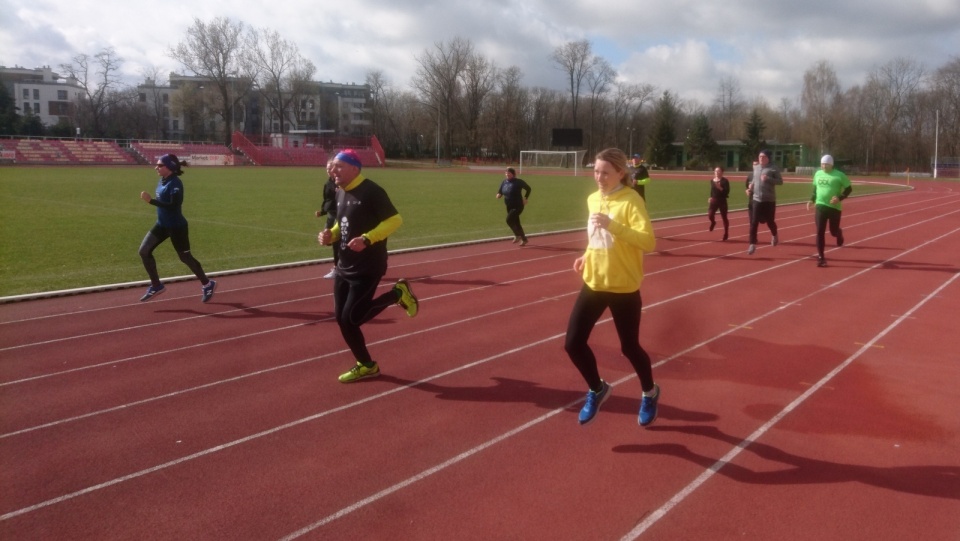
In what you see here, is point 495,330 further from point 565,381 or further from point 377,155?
point 377,155

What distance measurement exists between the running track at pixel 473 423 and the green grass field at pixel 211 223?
2.93 metres

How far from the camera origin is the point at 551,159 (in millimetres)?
72625

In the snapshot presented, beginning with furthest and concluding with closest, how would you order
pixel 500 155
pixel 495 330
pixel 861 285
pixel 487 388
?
pixel 500 155 < pixel 861 285 < pixel 495 330 < pixel 487 388

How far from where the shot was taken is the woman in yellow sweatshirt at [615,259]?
4621mm

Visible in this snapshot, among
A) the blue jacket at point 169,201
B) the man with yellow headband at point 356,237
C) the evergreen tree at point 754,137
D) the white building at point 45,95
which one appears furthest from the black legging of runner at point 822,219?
the white building at point 45,95

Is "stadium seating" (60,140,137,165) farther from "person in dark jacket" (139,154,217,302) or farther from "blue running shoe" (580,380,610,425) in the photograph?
"blue running shoe" (580,380,610,425)

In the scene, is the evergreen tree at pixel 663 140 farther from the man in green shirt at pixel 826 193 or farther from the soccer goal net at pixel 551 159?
the man in green shirt at pixel 826 193

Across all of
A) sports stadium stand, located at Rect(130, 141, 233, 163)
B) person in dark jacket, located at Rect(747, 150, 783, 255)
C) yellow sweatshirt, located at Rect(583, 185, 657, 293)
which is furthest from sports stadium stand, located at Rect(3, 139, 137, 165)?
yellow sweatshirt, located at Rect(583, 185, 657, 293)

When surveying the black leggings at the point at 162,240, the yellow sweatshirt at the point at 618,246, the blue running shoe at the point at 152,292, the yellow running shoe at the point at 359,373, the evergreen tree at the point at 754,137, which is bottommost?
the yellow running shoe at the point at 359,373

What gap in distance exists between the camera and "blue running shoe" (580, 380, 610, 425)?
5.07m

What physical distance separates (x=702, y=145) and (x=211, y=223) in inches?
2966

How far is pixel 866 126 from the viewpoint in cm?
8312

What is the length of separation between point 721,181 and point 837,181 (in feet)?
14.5

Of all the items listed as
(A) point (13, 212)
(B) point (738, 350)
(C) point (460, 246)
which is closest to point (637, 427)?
(B) point (738, 350)
